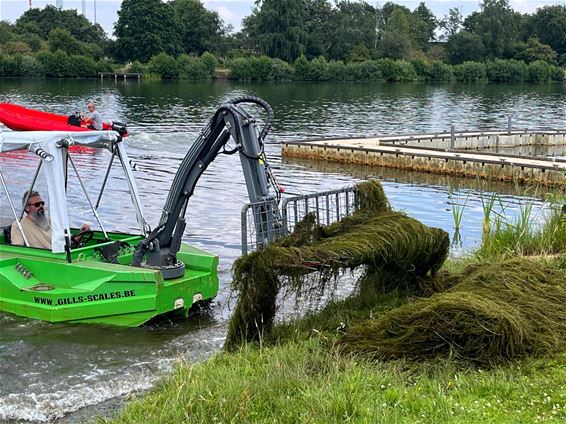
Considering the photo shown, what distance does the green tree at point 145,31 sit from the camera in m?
112

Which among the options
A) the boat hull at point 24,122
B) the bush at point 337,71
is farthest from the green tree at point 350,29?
the boat hull at point 24,122

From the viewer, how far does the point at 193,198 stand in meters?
22.3

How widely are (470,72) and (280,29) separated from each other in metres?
26.3

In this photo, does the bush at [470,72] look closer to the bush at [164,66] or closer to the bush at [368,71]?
the bush at [368,71]

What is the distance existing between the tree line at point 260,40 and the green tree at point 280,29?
0.13 meters

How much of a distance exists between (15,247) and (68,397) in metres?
3.57

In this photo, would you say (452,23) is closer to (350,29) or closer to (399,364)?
(350,29)

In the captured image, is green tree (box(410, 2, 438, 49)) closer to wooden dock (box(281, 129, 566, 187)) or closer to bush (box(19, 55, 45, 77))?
bush (box(19, 55, 45, 77))

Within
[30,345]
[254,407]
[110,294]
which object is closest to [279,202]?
[110,294]

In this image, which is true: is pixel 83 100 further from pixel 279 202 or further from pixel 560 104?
pixel 279 202

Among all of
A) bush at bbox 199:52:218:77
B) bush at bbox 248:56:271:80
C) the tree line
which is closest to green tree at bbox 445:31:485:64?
the tree line

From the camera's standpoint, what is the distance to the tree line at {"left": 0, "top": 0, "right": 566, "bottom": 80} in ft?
332

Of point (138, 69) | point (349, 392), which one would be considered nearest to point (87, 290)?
point (349, 392)

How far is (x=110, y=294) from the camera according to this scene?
34.9 ft
